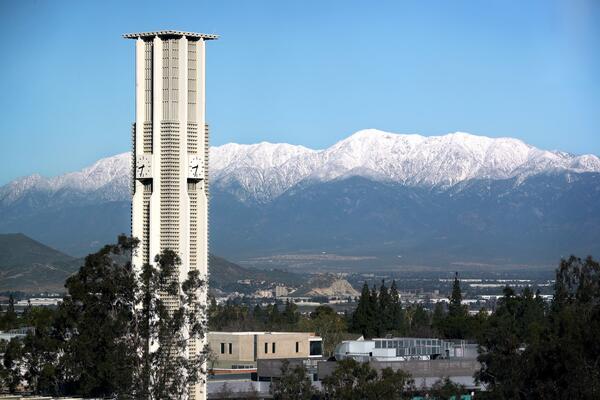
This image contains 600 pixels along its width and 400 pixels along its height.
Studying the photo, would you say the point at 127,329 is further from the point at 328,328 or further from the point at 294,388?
the point at 328,328

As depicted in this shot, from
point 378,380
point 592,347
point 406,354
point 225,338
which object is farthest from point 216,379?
point 592,347

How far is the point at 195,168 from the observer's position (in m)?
87.1

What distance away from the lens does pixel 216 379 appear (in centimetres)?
10338

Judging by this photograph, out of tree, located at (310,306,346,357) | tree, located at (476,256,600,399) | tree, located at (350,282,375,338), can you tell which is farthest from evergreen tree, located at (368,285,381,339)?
tree, located at (476,256,600,399)

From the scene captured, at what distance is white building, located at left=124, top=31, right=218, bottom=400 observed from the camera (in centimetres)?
8612

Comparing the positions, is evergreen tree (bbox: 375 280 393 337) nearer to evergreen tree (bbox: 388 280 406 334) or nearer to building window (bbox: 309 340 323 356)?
evergreen tree (bbox: 388 280 406 334)

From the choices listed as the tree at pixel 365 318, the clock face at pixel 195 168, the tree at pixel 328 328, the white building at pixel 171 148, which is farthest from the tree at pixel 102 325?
the tree at pixel 365 318

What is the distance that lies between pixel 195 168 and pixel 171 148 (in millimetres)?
1666

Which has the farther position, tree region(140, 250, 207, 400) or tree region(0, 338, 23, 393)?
tree region(0, 338, 23, 393)

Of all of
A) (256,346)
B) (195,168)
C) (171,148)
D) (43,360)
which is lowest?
(43,360)

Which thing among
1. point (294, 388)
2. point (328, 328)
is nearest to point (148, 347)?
point (294, 388)

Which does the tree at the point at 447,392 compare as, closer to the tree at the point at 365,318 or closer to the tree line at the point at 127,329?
the tree line at the point at 127,329

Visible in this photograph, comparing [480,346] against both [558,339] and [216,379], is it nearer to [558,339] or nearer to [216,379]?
[558,339]

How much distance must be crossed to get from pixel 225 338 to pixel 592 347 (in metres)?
59.9
